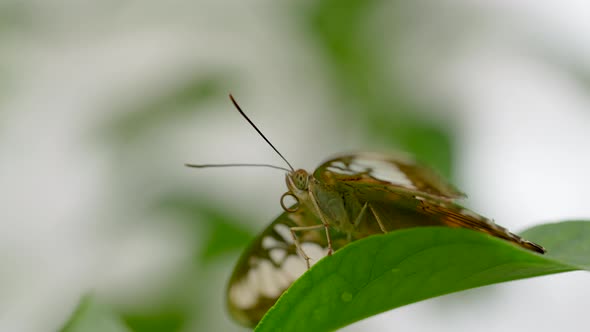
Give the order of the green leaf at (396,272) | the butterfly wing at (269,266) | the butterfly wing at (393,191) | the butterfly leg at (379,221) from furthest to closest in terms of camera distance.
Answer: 1. the butterfly wing at (269,266)
2. the butterfly leg at (379,221)
3. the butterfly wing at (393,191)
4. the green leaf at (396,272)

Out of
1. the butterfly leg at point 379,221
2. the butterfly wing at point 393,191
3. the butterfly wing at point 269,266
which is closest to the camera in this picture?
the butterfly wing at point 393,191

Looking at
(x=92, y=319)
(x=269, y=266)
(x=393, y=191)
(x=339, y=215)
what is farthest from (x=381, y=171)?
(x=92, y=319)

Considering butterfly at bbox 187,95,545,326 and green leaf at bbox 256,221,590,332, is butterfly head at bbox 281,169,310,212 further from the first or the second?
green leaf at bbox 256,221,590,332

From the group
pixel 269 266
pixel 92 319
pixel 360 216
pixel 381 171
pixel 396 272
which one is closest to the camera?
pixel 396 272

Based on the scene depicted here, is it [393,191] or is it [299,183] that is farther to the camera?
[299,183]

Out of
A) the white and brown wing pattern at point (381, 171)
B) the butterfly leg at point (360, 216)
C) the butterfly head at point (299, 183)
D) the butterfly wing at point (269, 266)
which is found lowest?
the butterfly wing at point (269, 266)

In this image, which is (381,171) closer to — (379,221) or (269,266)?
(379,221)

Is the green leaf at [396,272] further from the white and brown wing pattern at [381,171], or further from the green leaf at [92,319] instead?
the green leaf at [92,319]

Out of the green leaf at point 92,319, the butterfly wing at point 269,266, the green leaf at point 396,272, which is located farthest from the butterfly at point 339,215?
the green leaf at point 92,319
